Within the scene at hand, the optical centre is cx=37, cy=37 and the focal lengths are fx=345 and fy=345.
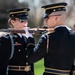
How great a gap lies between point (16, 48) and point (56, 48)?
3.08ft

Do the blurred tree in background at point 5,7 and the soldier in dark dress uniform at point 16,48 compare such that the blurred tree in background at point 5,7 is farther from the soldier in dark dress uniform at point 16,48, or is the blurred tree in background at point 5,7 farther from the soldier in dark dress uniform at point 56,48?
the soldier in dark dress uniform at point 56,48

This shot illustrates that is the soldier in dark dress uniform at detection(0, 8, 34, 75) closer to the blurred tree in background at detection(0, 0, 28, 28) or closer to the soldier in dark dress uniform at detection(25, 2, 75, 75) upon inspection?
the soldier in dark dress uniform at detection(25, 2, 75, 75)

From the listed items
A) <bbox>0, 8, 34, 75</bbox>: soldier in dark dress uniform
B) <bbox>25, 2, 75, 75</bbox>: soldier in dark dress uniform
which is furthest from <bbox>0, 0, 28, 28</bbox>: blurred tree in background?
<bbox>25, 2, 75, 75</bbox>: soldier in dark dress uniform

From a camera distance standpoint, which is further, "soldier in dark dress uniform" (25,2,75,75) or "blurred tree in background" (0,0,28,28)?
"blurred tree in background" (0,0,28,28)

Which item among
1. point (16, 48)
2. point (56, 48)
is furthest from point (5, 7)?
point (56, 48)

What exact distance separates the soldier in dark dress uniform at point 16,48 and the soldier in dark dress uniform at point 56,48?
2.04 feet

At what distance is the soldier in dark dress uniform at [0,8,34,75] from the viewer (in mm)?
4949

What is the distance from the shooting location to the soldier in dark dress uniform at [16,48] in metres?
4.95

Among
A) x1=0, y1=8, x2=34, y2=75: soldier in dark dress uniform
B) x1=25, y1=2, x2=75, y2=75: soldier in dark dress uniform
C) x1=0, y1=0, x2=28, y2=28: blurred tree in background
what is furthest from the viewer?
x1=0, y1=0, x2=28, y2=28: blurred tree in background

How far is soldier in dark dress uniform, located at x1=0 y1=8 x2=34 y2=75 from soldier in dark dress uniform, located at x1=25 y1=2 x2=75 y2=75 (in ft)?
2.04

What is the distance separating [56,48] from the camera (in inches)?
171

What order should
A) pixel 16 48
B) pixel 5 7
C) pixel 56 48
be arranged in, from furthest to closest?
pixel 5 7 < pixel 16 48 < pixel 56 48

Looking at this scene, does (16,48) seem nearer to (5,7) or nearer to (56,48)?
(56,48)

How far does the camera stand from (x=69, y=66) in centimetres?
443
